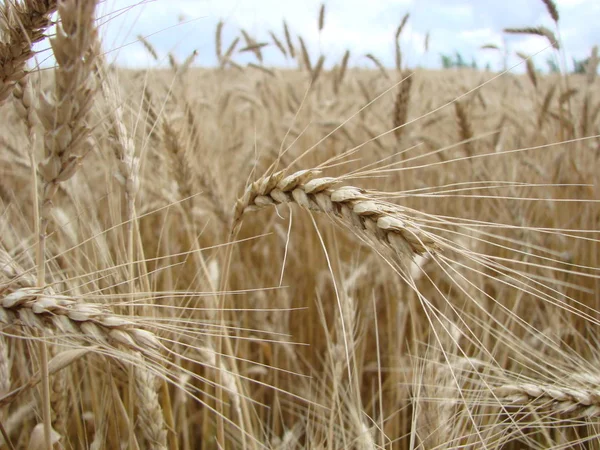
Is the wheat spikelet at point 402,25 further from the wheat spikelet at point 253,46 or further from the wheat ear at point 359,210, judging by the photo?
the wheat ear at point 359,210

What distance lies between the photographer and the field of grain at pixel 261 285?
69cm

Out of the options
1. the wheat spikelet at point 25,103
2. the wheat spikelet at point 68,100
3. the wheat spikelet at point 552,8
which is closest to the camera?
the wheat spikelet at point 68,100

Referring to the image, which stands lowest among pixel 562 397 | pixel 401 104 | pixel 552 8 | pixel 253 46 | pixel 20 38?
pixel 562 397

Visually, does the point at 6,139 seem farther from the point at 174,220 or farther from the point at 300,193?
the point at 300,193

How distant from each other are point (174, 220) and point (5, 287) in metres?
1.77

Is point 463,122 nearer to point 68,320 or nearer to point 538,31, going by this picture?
point 538,31

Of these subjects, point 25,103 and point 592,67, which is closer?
point 25,103

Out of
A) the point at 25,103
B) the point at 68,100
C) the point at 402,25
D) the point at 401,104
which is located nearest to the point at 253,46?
the point at 402,25

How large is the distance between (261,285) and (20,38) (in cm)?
145

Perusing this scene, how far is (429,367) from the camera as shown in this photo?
1113 millimetres

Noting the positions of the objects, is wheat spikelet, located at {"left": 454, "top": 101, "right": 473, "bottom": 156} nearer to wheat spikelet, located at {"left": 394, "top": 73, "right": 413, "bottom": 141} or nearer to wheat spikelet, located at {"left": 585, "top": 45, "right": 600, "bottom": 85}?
wheat spikelet, located at {"left": 394, "top": 73, "right": 413, "bottom": 141}

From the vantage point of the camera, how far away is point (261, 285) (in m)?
2.06

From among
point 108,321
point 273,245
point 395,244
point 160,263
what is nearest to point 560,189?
point 273,245

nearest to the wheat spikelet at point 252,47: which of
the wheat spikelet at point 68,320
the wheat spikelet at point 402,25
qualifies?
the wheat spikelet at point 402,25
